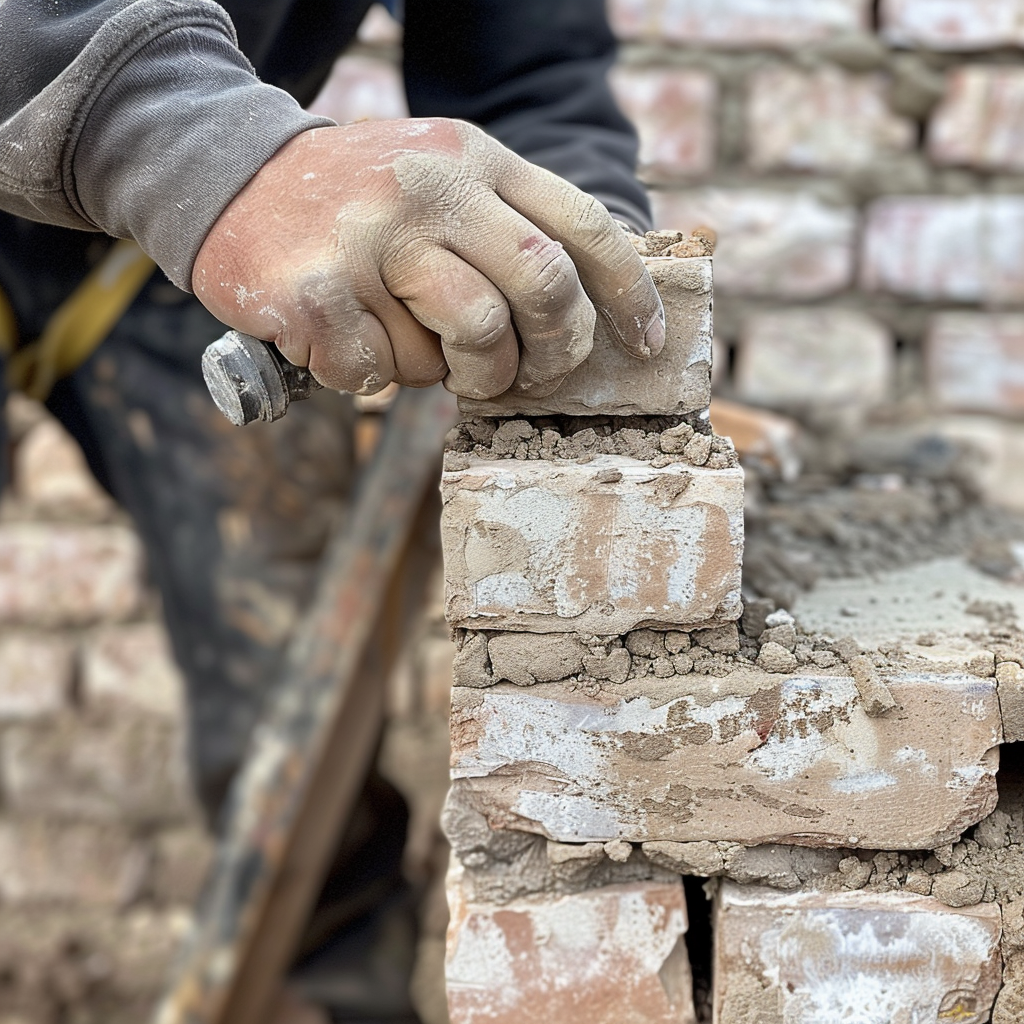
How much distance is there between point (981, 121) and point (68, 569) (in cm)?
178

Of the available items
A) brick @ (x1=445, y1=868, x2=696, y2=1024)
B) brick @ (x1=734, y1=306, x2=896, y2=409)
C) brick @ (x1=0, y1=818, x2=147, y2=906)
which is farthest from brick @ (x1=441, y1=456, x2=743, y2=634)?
brick @ (x1=0, y1=818, x2=147, y2=906)

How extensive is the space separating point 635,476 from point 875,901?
0.37 metres

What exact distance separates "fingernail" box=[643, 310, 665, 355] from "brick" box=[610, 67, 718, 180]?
103 cm

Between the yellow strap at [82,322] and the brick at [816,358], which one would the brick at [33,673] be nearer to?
the yellow strap at [82,322]

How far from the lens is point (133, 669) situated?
2.03 m

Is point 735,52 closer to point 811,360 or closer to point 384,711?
point 811,360

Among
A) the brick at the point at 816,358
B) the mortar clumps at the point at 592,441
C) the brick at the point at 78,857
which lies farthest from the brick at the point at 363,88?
the brick at the point at 78,857

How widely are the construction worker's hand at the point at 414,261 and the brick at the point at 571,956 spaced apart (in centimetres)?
41

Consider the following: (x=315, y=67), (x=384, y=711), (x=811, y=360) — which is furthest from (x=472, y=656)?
(x=811, y=360)

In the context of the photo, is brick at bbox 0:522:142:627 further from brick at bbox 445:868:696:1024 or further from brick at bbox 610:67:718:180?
brick at bbox 445:868:696:1024

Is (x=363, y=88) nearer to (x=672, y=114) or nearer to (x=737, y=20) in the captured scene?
(x=672, y=114)

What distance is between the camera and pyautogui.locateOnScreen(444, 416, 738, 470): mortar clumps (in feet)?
2.46

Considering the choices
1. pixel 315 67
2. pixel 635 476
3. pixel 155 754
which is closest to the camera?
pixel 635 476

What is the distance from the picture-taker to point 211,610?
5.44 ft
